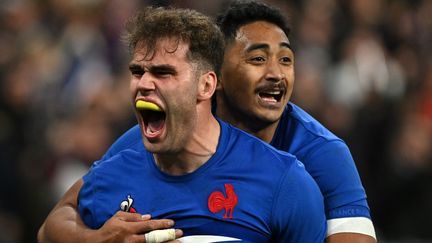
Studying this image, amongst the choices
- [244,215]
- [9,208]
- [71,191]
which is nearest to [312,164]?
[244,215]

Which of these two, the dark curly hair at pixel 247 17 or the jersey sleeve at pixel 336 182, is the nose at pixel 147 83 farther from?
the jersey sleeve at pixel 336 182

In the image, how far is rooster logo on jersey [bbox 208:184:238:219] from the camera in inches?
181

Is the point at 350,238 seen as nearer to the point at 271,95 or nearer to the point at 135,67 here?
the point at 271,95

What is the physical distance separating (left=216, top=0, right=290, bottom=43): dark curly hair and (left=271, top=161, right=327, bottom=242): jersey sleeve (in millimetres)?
866

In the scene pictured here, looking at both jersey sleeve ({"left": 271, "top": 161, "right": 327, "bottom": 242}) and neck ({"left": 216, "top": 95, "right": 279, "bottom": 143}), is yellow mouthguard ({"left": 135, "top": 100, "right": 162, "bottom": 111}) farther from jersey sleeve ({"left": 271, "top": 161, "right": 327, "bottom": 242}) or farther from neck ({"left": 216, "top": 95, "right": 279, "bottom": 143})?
neck ({"left": 216, "top": 95, "right": 279, "bottom": 143})

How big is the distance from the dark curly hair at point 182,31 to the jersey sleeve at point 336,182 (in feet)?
2.05

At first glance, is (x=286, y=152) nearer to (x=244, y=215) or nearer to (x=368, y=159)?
(x=244, y=215)

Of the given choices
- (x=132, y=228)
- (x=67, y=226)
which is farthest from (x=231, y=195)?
(x=67, y=226)

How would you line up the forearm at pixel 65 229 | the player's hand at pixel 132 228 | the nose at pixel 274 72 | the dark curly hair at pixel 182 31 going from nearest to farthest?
the player's hand at pixel 132 228 → the dark curly hair at pixel 182 31 → the forearm at pixel 65 229 → the nose at pixel 274 72

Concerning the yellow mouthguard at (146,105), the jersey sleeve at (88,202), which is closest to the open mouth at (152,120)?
the yellow mouthguard at (146,105)

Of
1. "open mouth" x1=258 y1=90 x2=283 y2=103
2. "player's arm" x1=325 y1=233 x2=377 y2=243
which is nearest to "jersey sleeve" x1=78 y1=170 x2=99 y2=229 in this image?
"open mouth" x1=258 y1=90 x2=283 y2=103

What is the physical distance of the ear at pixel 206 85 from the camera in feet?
15.4

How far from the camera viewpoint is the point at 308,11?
1179cm

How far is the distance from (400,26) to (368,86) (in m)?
1.41
